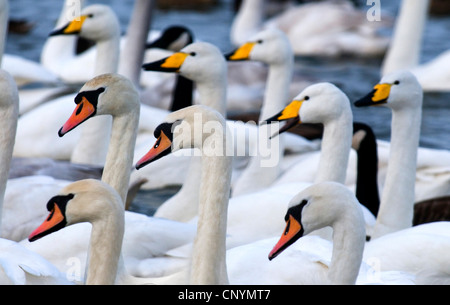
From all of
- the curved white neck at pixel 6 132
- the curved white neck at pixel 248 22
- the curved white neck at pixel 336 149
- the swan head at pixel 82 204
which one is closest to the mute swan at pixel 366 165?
the curved white neck at pixel 336 149

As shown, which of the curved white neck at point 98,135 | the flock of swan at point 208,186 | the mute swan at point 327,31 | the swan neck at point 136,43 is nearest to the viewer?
the flock of swan at point 208,186

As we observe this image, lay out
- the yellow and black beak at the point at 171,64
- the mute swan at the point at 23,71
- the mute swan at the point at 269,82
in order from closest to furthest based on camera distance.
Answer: the yellow and black beak at the point at 171,64 < the mute swan at the point at 269,82 < the mute swan at the point at 23,71

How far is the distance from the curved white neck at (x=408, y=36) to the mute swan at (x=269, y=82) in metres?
3.82

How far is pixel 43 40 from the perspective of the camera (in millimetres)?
14758

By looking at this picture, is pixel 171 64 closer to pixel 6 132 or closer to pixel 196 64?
pixel 196 64

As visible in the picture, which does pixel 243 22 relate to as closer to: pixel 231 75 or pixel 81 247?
pixel 231 75

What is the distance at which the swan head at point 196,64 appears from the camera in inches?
288

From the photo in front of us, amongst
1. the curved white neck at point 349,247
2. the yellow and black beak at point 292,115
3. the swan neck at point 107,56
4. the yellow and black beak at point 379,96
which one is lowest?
the swan neck at point 107,56

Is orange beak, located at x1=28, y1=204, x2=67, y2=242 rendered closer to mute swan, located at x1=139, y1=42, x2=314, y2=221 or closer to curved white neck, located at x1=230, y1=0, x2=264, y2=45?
mute swan, located at x1=139, y1=42, x2=314, y2=221

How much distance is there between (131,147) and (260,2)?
927 centimetres

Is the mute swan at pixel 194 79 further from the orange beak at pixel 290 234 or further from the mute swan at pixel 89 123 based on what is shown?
the orange beak at pixel 290 234

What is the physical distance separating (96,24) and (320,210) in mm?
4140

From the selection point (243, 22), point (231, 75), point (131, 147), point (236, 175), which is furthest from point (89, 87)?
point (243, 22)

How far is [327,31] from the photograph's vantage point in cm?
1445
